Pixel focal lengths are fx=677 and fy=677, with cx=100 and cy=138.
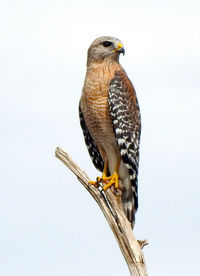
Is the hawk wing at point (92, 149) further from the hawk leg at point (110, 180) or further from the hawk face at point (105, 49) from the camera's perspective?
the hawk face at point (105, 49)

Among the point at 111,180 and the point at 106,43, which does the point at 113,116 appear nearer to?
the point at 111,180

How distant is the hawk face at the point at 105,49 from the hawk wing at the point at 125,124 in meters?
0.33

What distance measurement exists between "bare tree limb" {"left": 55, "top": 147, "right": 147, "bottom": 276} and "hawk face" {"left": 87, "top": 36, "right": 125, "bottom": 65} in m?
1.81

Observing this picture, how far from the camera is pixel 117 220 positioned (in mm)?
10898

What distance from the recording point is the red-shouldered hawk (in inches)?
451

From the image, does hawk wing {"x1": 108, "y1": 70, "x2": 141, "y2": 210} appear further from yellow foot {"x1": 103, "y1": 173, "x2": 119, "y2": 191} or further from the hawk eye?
the hawk eye

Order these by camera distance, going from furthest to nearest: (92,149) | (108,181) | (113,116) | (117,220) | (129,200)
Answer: (92,149) → (129,200) → (108,181) → (113,116) → (117,220)

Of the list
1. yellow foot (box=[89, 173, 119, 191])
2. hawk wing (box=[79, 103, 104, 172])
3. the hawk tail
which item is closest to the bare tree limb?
yellow foot (box=[89, 173, 119, 191])

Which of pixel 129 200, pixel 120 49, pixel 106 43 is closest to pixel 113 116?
pixel 120 49

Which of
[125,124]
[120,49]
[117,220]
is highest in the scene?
[120,49]

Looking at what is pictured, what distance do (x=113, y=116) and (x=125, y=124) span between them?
25 centimetres

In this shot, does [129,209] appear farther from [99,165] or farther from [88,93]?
[88,93]

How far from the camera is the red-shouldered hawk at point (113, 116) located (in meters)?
11.5

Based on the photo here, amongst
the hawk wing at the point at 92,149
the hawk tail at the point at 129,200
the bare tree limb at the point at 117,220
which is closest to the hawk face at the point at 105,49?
the hawk wing at the point at 92,149
